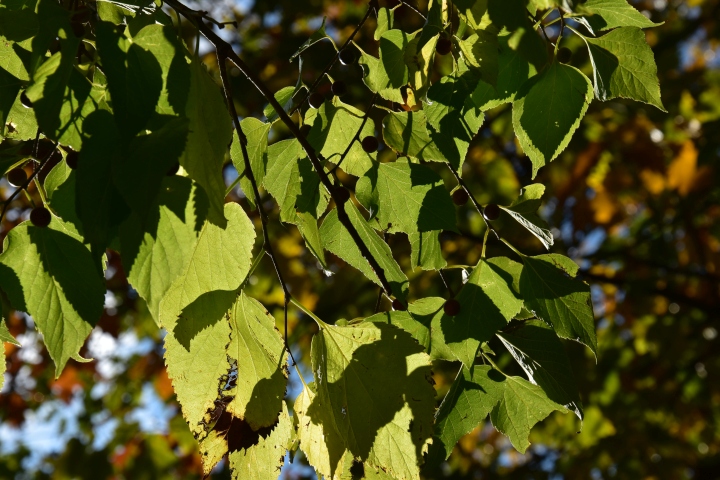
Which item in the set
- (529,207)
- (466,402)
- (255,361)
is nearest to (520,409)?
(466,402)

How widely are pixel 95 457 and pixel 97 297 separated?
573cm

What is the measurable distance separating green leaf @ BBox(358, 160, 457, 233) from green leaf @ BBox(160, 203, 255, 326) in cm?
30

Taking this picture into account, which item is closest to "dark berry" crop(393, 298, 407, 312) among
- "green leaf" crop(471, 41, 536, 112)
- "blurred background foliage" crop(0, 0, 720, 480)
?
"green leaf" crop(471, 41, 536, 112)

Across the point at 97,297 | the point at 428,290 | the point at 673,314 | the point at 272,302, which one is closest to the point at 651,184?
the point at 673,314

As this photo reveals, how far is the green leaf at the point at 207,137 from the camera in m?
0.78

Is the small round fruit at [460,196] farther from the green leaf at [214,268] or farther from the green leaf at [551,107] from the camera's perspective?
the green leaf at [214,268]

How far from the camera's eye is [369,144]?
1.26 m

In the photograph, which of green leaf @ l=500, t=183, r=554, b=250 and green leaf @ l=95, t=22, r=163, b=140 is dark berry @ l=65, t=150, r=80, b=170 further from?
green leaf @ l=500, t=183, r=554, b=250

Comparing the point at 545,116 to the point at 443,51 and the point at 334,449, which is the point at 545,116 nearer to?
the point at 443,51

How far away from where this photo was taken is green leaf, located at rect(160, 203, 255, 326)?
0.98 meters

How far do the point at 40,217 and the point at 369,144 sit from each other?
0.58 metres

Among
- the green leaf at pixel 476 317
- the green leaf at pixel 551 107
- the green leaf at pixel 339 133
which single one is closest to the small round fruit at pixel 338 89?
the green leaf at pixel 339 133

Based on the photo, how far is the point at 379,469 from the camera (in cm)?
102

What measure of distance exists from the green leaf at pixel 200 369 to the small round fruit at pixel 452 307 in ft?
1.15
